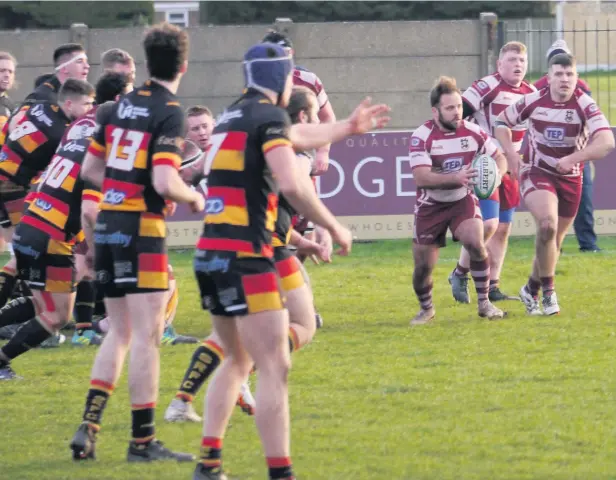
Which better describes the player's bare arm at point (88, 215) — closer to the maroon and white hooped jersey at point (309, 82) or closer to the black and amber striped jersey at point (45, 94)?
the black and amber striped jersey at point (45, 94)

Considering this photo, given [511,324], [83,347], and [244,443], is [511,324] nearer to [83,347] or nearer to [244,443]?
[83,347]

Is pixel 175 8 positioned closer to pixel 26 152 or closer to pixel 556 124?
pixel 556 124

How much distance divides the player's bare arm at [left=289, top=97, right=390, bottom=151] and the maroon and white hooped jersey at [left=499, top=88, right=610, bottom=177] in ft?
15.7

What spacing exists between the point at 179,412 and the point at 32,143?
320cm

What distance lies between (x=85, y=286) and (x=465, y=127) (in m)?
3.25

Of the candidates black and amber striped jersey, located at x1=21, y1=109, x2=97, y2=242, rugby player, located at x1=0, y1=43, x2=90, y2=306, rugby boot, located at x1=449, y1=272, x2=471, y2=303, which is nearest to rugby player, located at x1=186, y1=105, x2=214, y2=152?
black and amber striped jersey, located at x1=21, y1=109, x2=97, y2=242

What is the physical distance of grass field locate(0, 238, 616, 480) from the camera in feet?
20.0


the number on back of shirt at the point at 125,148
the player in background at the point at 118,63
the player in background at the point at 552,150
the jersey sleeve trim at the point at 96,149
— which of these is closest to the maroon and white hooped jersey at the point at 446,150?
the player in background at the point at 552,150

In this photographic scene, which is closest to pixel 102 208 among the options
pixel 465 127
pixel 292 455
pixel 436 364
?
pixel 292 455

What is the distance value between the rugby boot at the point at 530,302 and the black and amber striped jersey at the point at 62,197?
4047mm

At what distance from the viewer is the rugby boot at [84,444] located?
6324mm

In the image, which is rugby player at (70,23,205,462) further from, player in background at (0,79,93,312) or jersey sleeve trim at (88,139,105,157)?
player in background at (0,79,93,312)

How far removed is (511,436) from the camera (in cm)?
652

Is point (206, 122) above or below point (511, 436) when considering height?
above
